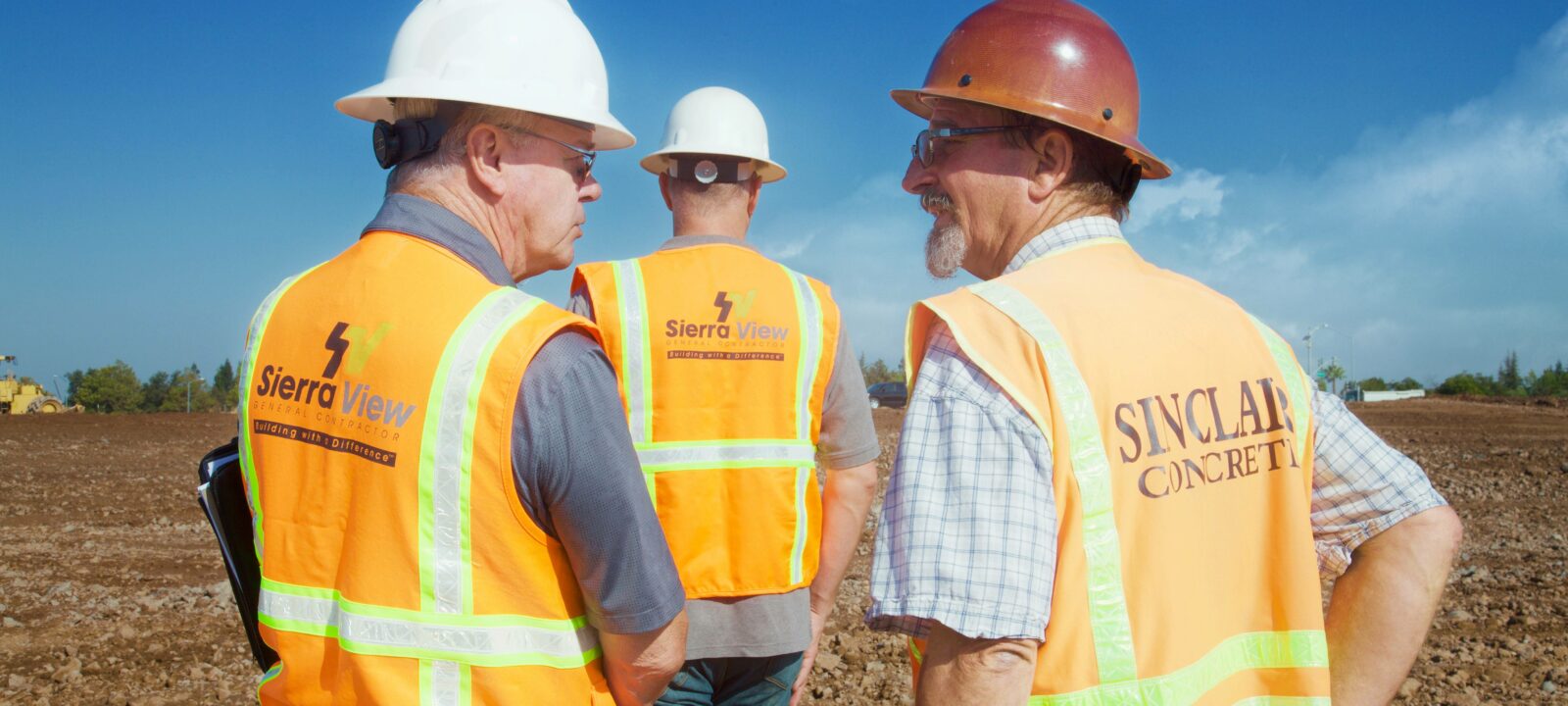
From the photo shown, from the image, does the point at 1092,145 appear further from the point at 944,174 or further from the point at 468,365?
the point at 468,365

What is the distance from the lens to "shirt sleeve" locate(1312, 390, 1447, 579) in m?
2.00

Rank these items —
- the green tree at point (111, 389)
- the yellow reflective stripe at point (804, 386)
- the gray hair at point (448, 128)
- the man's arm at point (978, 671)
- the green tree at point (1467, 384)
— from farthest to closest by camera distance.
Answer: the green tree at point (1467, 384), the green tree at point (111, 389), the yellow reflective stripe at point (804, 386), the gray hair at point (448, 128), the man's arm at point (978, 671)

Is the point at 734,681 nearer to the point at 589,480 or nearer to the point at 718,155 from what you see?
the point at 589,480

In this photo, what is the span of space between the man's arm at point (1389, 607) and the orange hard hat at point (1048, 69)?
2.92 ft

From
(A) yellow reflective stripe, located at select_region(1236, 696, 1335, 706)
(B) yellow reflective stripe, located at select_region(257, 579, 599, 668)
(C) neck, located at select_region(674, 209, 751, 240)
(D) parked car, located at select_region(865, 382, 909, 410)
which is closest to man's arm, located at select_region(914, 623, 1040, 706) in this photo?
(A) yellow reflective stripe, located at select_region(1236, 696, 1335, 706)

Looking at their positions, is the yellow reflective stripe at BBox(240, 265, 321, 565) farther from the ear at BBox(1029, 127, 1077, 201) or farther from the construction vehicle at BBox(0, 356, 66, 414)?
the construction vehicle at BBox(0, 356, 66, 414)

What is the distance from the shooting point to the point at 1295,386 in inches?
77.2

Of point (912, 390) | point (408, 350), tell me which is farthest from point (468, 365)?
point (912, 390)

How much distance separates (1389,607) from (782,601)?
5.27 ft

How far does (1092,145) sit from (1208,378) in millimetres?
564

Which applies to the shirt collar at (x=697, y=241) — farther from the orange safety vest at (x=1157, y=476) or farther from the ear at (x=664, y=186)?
the orange safety vest at (x=1157, y=476)

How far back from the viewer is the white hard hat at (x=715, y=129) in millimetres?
3674

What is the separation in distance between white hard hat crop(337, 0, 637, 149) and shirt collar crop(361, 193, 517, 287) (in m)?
0.25

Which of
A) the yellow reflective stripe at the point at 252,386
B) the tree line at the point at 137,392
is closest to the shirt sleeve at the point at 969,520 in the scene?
the yellow reflective stripe at the point at 252,386
